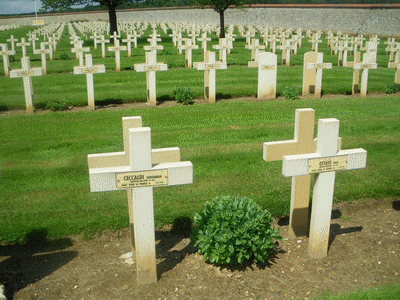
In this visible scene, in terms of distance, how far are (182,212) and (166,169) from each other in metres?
1.66

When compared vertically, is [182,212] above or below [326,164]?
below

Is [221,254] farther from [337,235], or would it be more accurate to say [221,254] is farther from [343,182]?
[343,182]

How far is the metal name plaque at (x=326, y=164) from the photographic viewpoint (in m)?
4.11

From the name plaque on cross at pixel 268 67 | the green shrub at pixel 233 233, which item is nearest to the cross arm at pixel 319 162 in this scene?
the green shrub at pixel 233 233

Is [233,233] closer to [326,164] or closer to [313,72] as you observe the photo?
[326,164]

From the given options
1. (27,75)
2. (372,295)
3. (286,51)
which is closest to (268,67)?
(27,75)

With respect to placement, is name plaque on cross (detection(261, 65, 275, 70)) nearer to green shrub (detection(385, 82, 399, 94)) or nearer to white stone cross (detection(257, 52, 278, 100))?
white stone cross (detection(257, 52, 278, 100))

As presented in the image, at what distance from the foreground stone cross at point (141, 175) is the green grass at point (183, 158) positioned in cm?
118

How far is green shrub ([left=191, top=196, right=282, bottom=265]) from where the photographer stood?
416 centimetres

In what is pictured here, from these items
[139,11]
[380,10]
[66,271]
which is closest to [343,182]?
[66,271]

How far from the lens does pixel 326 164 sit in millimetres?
4160

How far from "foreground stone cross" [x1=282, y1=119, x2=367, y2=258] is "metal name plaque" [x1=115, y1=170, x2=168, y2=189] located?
3.65 ft

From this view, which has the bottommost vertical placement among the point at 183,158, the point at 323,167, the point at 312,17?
the point at 183,158

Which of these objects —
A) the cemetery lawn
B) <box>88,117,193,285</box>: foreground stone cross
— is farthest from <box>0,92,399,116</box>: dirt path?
<box>88,117,193,285</box>: foreground stone cross
